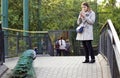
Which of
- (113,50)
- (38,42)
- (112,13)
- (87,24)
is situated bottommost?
(38,42)

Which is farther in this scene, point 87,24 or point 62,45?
point 62,45

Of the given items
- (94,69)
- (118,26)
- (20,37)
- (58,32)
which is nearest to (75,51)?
(58,32)

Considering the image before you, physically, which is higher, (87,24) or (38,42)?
(87,24)

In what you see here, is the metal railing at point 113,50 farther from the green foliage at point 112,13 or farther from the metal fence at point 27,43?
the green foliage at point 112,13

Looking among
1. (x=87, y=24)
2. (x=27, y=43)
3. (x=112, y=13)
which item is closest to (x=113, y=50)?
(x=87, y=24)

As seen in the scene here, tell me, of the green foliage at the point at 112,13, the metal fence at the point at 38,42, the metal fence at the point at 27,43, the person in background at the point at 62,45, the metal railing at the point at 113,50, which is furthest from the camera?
the green foliage at the point at 112,13

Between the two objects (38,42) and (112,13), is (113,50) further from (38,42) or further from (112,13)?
(112,13)

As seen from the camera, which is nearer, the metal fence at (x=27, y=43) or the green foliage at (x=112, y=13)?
the metal fence at (x=27, y=43)

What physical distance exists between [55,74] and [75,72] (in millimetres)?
462

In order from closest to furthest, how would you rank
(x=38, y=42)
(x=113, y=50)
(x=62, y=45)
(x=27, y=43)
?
(x=113, y=50) < (x=27, y=43) < (x=38, y=42) < (x=62, y=45)

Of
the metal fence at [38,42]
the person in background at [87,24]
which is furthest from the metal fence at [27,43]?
the person in background at [87,24]

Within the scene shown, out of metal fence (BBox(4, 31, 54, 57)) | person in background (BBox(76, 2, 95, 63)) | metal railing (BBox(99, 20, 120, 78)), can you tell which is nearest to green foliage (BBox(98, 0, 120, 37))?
metal fence (BBox(4, 31, 54, 57))

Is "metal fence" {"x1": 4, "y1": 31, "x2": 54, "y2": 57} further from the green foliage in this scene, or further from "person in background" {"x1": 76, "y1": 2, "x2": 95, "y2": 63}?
the green foliage

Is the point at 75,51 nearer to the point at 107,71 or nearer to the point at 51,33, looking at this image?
the point at 51,33
